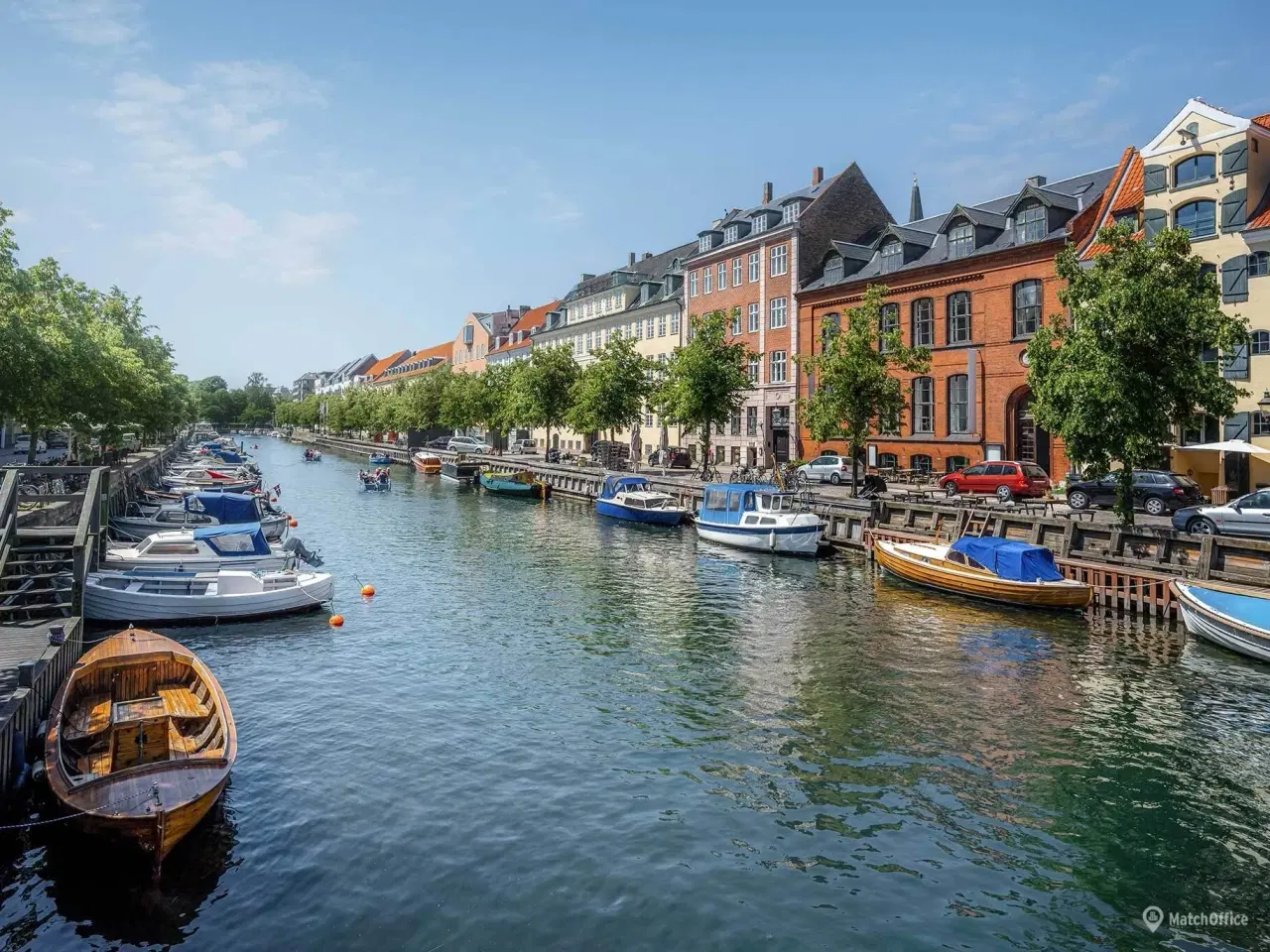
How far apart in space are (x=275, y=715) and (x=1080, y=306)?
26798mm

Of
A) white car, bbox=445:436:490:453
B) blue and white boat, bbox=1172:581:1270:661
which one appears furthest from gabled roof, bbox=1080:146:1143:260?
white car, bbox=445:436:490:453

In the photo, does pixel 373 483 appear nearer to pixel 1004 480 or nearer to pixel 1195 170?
pixel 1004 480

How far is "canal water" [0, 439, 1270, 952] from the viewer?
10266 millimetres

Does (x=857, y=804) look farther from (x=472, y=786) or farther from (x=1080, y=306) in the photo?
(x=1080, y=306)

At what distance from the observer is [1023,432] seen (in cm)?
4716

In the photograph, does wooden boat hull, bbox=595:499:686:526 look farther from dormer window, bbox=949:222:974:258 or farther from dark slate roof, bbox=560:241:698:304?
dark slate roof, bbox=560:241:698:304

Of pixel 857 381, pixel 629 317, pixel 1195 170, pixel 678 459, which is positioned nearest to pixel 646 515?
pixel 857 381

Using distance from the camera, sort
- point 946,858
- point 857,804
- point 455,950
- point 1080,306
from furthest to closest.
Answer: point 1080,306 < point 857,804 < point 946,858 < point 455,950

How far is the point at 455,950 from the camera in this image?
A: 9.59 meters

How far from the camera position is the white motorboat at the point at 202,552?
2611cm

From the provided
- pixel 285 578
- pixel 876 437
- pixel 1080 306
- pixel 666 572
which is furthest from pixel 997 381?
pixel 285 578

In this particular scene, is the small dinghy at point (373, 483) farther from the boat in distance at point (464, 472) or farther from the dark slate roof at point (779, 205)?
the dark slate roof at point (779, 205)

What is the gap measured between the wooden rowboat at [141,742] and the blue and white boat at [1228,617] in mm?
22496

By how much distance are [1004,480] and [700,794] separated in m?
29.8
